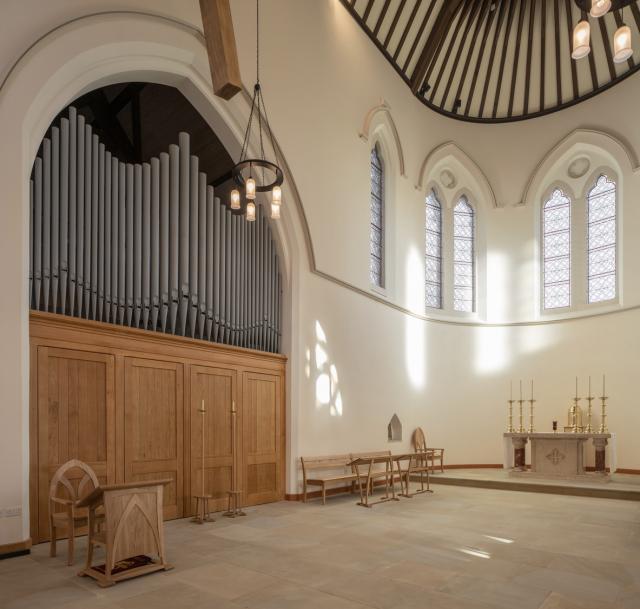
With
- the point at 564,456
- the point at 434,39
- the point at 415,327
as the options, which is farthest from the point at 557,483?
the point at 434,39

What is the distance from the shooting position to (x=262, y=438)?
27.8 feet

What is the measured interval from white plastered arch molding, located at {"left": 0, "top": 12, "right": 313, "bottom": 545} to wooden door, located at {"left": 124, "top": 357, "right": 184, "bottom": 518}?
142 centimetres

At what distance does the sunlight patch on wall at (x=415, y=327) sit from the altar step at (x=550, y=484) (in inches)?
83.5

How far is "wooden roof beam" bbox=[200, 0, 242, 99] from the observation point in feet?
16.0

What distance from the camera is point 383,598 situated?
415 centimetres

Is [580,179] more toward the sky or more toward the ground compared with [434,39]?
more toward the ground

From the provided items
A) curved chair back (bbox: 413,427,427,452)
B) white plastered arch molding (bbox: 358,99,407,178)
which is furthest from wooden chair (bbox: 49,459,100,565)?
white plastered arch molding (bbox: 358,99,407,178)

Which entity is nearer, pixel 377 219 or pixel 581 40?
pixel 581 40

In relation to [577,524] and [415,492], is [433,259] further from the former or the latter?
[577,524]

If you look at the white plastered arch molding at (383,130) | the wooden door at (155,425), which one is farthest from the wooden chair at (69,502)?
the white plastered arch molding at (383,130)

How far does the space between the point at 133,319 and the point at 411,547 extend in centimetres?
401

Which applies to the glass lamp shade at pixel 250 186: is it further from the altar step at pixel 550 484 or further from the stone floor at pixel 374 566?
the altar step at pixel 550 484

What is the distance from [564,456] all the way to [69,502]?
872 centimetres

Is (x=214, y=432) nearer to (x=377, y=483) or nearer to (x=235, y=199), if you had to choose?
(x=235, y=199)
